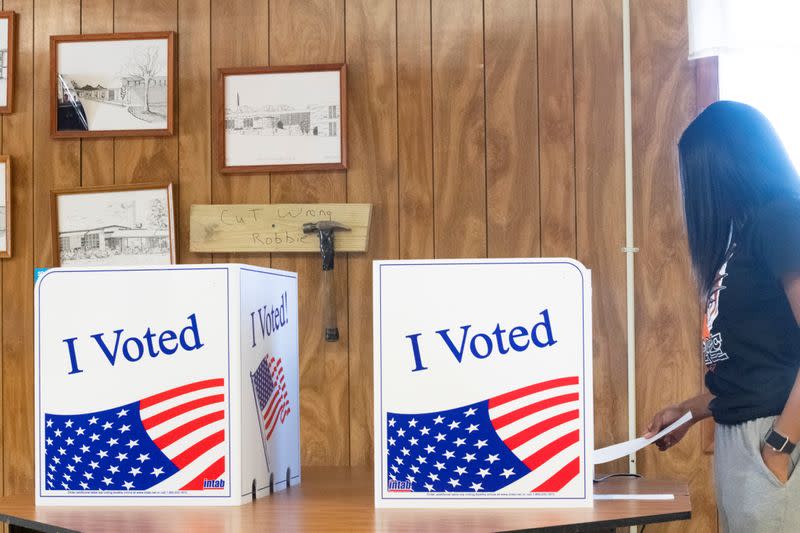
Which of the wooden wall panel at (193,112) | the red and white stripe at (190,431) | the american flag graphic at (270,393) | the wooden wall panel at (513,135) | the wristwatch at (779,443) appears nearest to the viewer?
the wristwatch at (779,443)

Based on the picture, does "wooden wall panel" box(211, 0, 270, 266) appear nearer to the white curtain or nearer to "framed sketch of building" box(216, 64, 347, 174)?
"framed sketch of building" box(216, 64, 347, 174)

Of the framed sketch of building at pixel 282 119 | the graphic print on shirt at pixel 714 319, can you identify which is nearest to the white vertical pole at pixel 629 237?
the graphic print on shirt at pixel 714 319

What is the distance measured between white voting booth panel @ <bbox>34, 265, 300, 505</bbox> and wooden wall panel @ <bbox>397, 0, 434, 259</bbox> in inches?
33.0

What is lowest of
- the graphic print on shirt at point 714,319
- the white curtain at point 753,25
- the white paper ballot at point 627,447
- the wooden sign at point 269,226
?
the white paper ballot at point 627,447

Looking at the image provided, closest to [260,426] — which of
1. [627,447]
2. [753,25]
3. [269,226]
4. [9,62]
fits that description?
[627,447]

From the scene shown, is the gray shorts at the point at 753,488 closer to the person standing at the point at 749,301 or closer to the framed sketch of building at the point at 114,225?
the person standing at the point at 749,301

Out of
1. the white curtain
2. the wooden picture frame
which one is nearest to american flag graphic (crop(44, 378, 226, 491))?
the wooden picture frame

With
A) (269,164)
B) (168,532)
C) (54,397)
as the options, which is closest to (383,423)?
(168,532)

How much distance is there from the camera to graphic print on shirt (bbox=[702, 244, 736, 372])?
1.85 m

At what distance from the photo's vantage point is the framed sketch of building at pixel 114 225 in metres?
2.70

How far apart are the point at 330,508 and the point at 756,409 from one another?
2.60 ft

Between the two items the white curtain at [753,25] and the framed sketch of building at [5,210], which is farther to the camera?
the framed sketch of building at [5,210]

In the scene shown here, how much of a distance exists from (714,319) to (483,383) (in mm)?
470

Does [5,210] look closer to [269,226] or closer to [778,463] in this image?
[269,226]
